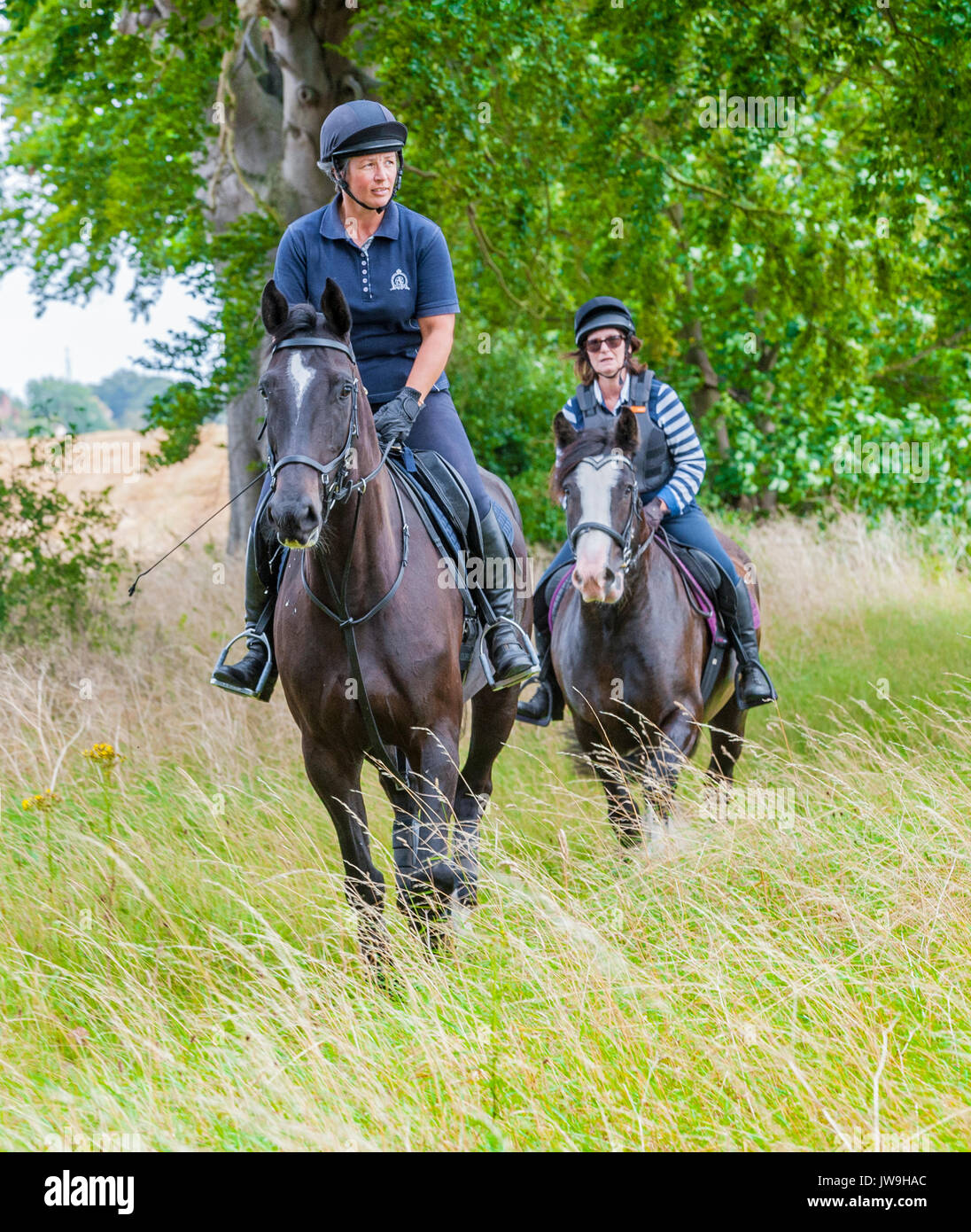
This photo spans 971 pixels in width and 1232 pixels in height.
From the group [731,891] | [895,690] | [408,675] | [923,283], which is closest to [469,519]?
[408,675]

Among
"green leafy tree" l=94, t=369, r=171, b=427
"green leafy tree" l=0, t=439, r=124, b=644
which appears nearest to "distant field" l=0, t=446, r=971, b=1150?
"green leafy tree" l=0, t=439, r=124, b=644

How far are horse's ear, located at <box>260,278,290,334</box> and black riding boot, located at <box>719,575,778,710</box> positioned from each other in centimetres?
347

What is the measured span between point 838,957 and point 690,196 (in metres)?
12.7

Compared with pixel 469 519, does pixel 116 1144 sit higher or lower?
lower

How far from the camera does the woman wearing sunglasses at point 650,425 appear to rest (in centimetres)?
660

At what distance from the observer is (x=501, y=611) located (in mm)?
5578

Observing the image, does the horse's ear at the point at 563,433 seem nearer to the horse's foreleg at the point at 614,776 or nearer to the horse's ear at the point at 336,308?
the horse's foreleg at the point at 614,776

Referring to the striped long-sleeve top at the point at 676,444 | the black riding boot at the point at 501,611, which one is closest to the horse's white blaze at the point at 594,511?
the black riding boot at the point at 501,611

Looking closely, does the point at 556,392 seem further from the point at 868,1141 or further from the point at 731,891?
the point at 868,1141

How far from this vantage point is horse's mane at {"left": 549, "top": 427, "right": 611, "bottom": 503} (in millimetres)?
5953

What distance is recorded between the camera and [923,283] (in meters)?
11.7

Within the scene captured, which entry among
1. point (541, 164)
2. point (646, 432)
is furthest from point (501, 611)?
point (541, 164)

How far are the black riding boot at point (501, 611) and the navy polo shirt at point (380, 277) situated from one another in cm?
80

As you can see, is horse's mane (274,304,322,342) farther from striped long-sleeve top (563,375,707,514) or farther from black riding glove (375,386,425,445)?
striped long-sleeve top (563,375,707,514)
